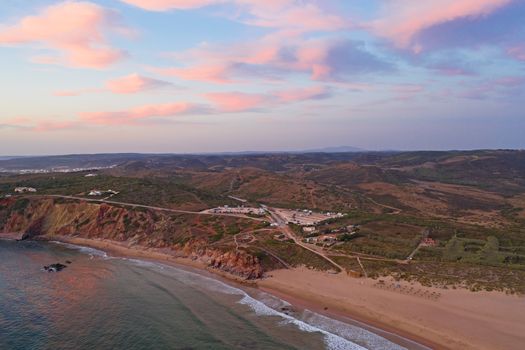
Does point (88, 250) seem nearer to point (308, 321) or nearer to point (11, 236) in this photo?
point (11, 236)

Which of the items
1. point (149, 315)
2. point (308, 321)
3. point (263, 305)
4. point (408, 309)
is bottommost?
point (308, 321)

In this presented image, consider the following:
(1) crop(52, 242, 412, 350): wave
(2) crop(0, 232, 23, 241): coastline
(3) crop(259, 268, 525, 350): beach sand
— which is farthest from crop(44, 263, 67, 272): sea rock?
(3) crop(259, 268, 525, 350): beach sand

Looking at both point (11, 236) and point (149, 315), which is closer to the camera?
point (149, 315)

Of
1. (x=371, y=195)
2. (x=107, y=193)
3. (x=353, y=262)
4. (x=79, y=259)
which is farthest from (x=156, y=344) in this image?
(x=371, y=195)

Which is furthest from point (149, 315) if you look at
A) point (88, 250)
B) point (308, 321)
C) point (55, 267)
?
point (88, 250)

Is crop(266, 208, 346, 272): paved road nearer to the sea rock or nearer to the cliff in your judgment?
the cliff

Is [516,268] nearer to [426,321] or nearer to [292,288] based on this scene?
[426,321]
